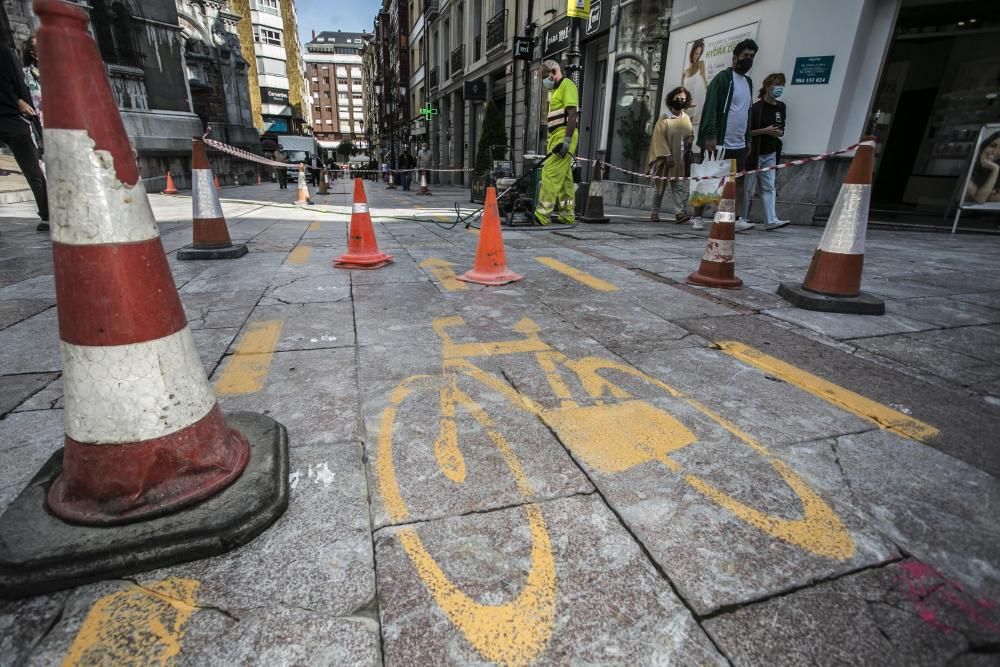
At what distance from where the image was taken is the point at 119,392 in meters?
1.28

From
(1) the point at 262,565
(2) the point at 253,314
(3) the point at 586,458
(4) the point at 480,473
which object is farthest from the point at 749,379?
(2) the point at 253,314

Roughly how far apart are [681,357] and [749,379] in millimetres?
370

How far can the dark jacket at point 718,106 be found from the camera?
675 centimetres

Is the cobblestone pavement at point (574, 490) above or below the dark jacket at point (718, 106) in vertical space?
below

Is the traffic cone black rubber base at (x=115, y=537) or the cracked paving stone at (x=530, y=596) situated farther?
the traffic cone black rubber base at (x=115, y=537)

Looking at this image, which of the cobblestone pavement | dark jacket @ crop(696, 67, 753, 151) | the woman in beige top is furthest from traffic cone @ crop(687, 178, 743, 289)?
the woman in beige top

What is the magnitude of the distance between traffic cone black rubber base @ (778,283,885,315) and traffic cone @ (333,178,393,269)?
3.62 metres

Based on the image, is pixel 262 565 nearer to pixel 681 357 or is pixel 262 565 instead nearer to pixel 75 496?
pixel 75 496

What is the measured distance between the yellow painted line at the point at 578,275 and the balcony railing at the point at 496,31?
15.1 meters

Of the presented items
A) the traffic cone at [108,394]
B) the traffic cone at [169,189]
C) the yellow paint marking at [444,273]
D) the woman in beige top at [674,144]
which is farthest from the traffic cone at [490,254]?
the traffic cone at [169,189]

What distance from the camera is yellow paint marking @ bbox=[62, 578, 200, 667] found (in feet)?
3.27

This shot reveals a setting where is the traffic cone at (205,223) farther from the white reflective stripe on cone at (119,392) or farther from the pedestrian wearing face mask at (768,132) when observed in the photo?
the pedestrian wearing face mask at (768,132)

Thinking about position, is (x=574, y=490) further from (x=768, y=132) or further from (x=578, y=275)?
(x=768, y=132)

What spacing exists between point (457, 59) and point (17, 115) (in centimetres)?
2076
